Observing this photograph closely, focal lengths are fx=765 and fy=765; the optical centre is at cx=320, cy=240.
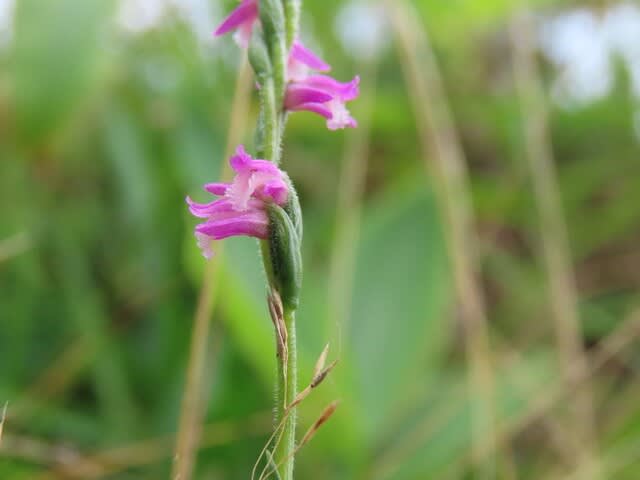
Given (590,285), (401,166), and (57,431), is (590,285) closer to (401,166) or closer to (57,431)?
(401,166)

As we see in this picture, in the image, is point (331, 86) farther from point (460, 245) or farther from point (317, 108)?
point (460, 245)

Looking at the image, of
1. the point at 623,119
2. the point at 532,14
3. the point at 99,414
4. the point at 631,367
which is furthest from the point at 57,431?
the point at 532,14

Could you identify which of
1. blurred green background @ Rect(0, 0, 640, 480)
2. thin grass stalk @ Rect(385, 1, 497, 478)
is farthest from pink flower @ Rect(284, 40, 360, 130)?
thin grass stalk @ Rect(385, 1, 497, 478)

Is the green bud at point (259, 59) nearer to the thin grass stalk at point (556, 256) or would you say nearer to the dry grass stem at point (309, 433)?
the dry grass stem at point (309, 433)

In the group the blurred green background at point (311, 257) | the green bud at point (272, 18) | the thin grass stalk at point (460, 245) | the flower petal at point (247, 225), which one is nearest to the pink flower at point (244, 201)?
the flower petal at point (247, 225)

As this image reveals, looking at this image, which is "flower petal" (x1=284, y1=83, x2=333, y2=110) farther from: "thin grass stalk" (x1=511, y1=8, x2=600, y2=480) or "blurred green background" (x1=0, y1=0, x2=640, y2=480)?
"thin grass stalk" (x1=511, y1=8, x2=600, y2=480)

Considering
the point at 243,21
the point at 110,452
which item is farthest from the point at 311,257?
the point at 243,21
